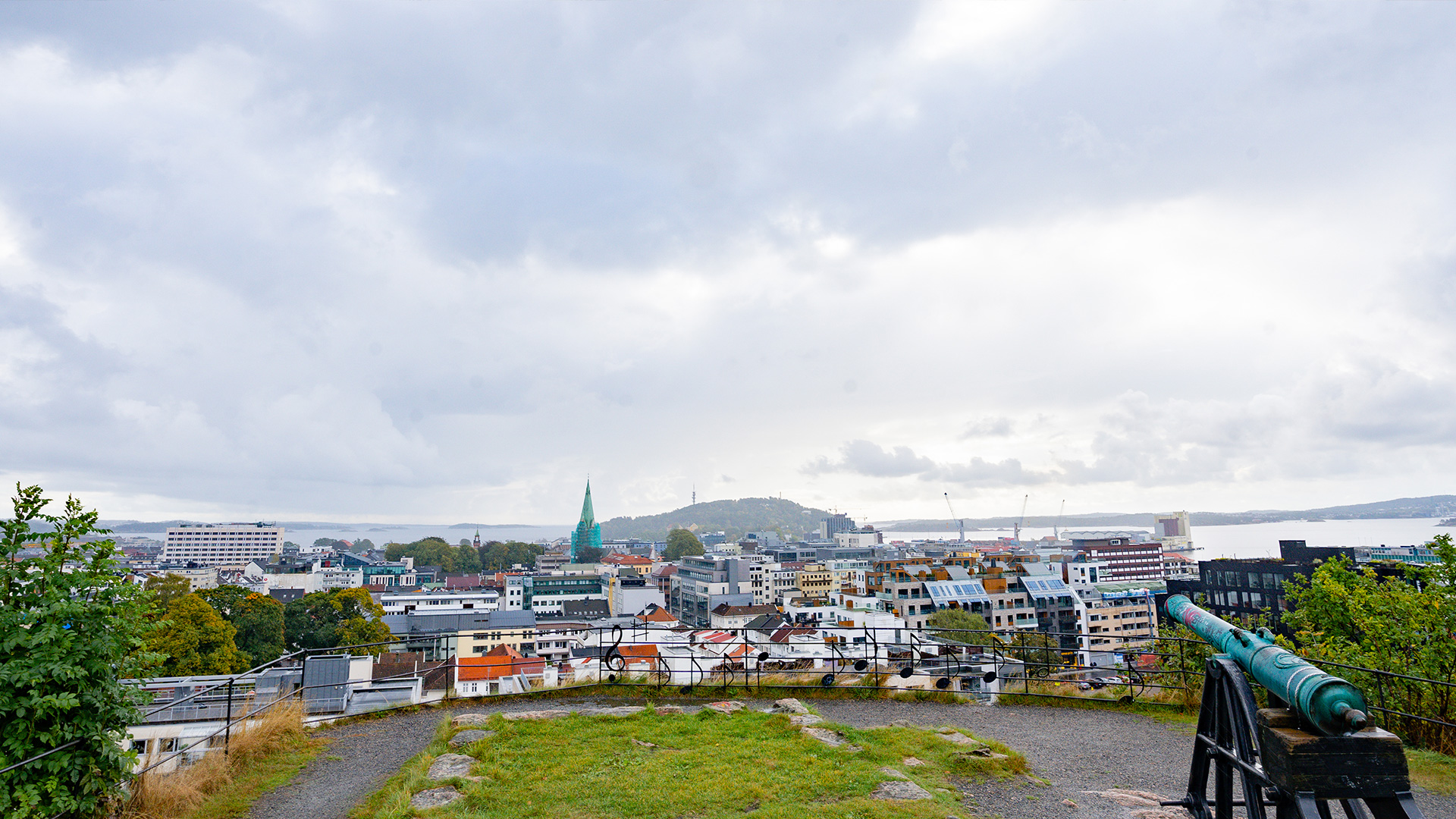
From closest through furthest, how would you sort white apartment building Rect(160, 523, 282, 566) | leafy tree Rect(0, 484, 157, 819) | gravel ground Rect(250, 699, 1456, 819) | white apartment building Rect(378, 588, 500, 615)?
leafy tree Rect(0, 484, 157, 819) → gravel ground Rect(250, 699, 1456, 819) → white apartment building Rect(378, 588, 500, 615) → white apartment building Rect(160, 523, 282, 566)

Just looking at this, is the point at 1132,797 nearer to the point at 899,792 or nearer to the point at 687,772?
the point at 899,792

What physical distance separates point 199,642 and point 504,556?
121 m

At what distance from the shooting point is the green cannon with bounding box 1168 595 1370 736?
3.59 m

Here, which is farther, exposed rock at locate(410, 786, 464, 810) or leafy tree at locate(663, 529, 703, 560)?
leafy tree at locate(663, 529, 703, 560)

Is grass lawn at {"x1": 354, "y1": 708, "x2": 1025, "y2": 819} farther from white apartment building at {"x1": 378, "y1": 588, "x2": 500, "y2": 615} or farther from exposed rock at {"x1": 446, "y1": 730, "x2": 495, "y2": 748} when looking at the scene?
white apartment building at {"x1": 378, "y1": 588, "x2": 500, "y2": 615}

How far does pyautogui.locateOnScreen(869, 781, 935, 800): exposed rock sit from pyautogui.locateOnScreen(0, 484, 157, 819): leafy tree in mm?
5974

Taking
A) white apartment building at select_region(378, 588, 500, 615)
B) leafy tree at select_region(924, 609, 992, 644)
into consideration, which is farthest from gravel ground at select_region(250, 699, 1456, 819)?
white apartment building at select_region(378, 588, 500, 615)

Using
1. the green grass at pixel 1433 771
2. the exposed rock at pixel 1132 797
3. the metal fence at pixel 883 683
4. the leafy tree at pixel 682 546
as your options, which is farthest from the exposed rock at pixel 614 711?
the leafy tree at pixel 682 546

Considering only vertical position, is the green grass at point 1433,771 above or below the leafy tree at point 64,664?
below

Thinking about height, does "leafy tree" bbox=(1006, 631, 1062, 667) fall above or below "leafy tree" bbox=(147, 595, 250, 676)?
above

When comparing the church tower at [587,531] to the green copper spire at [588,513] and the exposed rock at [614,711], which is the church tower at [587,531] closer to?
the green copper spire at [588,513]

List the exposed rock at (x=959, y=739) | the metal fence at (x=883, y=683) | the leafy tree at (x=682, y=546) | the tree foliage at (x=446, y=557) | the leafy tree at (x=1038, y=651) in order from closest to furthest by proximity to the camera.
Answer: the exposed rock at (x=959, y=739)
the metal fence at (x=883, y=683)
the leafy tree at (x=1038, y=651)
the tree foliage at (x=446, y=557)
the leafy tree at (x=682, y=546)

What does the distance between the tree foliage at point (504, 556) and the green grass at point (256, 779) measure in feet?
475

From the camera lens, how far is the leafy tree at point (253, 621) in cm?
4400
